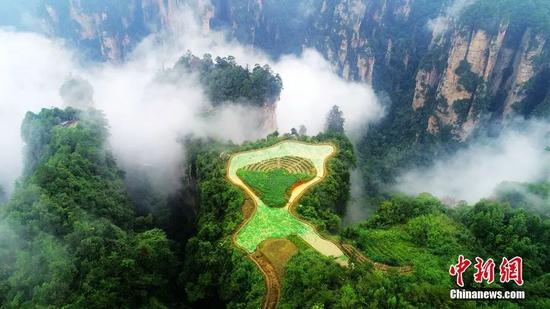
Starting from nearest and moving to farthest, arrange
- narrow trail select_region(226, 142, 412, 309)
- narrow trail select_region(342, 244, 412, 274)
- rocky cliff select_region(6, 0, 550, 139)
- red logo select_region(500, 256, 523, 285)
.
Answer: red logo select_region(500, 256, 523, 285) < narrow trail select_region(226, 142, 412, 309) < narrow trail select_region(342, 244, 412, 274) < rocky cliff select_region(6, 0, 550, 139)

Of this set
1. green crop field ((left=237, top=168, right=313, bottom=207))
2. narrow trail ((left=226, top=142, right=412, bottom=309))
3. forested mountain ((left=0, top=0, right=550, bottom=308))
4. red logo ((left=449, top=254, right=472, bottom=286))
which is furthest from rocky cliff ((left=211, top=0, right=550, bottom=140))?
red logo ((left=449, top=254, right=472, bottom=286))

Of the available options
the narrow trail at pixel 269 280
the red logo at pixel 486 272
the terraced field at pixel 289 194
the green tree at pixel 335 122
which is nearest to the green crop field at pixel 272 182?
the terraced field at pixel 289 194

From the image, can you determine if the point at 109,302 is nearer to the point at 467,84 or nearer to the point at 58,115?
the point at 58,115

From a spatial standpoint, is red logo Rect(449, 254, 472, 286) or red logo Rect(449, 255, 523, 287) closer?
red logo Rect(449, 255, 523, 287)

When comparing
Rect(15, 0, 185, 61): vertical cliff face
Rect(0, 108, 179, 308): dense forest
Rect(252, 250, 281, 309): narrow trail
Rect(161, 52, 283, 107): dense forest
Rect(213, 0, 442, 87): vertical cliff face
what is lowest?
Rect(252, 250, 281, 309): narrow trail

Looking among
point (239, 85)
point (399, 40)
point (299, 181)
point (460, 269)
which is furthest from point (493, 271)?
point (399, 40)

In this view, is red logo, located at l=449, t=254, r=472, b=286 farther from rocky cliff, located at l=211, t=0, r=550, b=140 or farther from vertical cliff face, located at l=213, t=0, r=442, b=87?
vertical cliff face, located at l=213, t=0, r=442, b=87

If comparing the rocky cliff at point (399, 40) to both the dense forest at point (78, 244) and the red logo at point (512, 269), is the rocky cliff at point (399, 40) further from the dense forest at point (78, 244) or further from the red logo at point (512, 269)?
the dense forest at point (78, 244)

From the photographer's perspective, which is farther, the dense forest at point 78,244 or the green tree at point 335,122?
the green tree at point 335,122
